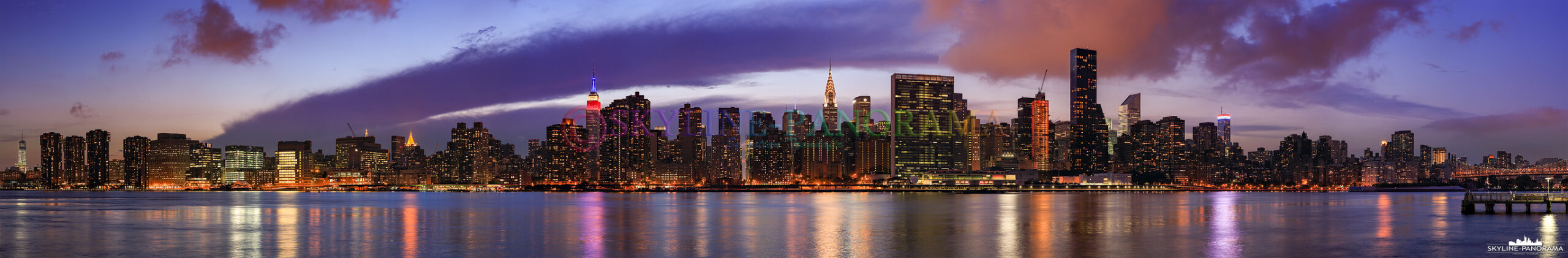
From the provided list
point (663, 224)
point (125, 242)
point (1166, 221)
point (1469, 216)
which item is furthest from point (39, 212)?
point (1469, 216)

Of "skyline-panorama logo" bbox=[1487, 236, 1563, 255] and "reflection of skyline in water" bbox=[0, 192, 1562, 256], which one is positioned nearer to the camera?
"skyline-panorama logo" bbox=[1487, 236, 1563, 255]

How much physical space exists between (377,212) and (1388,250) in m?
83.7

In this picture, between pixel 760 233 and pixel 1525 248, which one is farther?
pixel 760 233

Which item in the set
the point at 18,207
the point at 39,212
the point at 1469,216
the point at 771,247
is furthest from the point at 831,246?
the point at 18,207

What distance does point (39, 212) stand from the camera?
9712 cm

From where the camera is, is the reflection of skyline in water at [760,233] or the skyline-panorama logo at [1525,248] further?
the reflection of skyline in water at [760,233]

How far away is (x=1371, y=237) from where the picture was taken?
2301 inches

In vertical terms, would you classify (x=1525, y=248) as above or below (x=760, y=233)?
above

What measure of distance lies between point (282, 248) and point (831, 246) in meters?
24.8

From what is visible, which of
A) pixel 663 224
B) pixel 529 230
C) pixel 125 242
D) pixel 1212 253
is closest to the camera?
pixel 1212 253

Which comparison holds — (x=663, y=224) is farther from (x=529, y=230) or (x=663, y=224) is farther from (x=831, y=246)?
(x=831, y=246)

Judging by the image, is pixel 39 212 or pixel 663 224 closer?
pixel 663 224

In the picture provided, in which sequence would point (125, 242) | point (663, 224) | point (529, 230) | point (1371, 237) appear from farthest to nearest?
point (663, 224)
point (529, 230)
point (1371, 237)
point (125, 242)

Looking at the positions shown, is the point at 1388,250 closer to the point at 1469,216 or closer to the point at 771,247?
the point at 771,247
